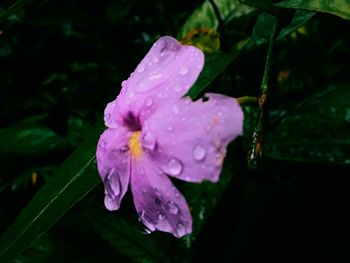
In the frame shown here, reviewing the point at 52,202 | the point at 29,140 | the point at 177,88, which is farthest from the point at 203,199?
the point at 29,140

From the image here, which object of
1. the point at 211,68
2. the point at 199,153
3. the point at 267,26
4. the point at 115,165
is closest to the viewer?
the point at 199,153

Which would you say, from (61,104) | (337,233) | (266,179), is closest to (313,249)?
(337,233)

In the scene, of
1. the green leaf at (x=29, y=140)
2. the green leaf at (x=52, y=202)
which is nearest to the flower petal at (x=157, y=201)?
the green leaf at (x=52, y=202)

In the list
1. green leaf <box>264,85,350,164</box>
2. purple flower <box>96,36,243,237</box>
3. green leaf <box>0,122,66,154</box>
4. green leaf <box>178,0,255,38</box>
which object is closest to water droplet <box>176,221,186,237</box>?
purple flower <box>96,36,243,237</box>

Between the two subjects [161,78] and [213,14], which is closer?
[161,78]

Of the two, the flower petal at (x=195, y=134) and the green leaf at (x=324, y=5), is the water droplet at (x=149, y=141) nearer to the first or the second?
the flower petal at (x=195, y=134)

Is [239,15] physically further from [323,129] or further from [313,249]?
[313,249]

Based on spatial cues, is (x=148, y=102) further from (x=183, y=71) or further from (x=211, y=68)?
(x=211, y=68)
